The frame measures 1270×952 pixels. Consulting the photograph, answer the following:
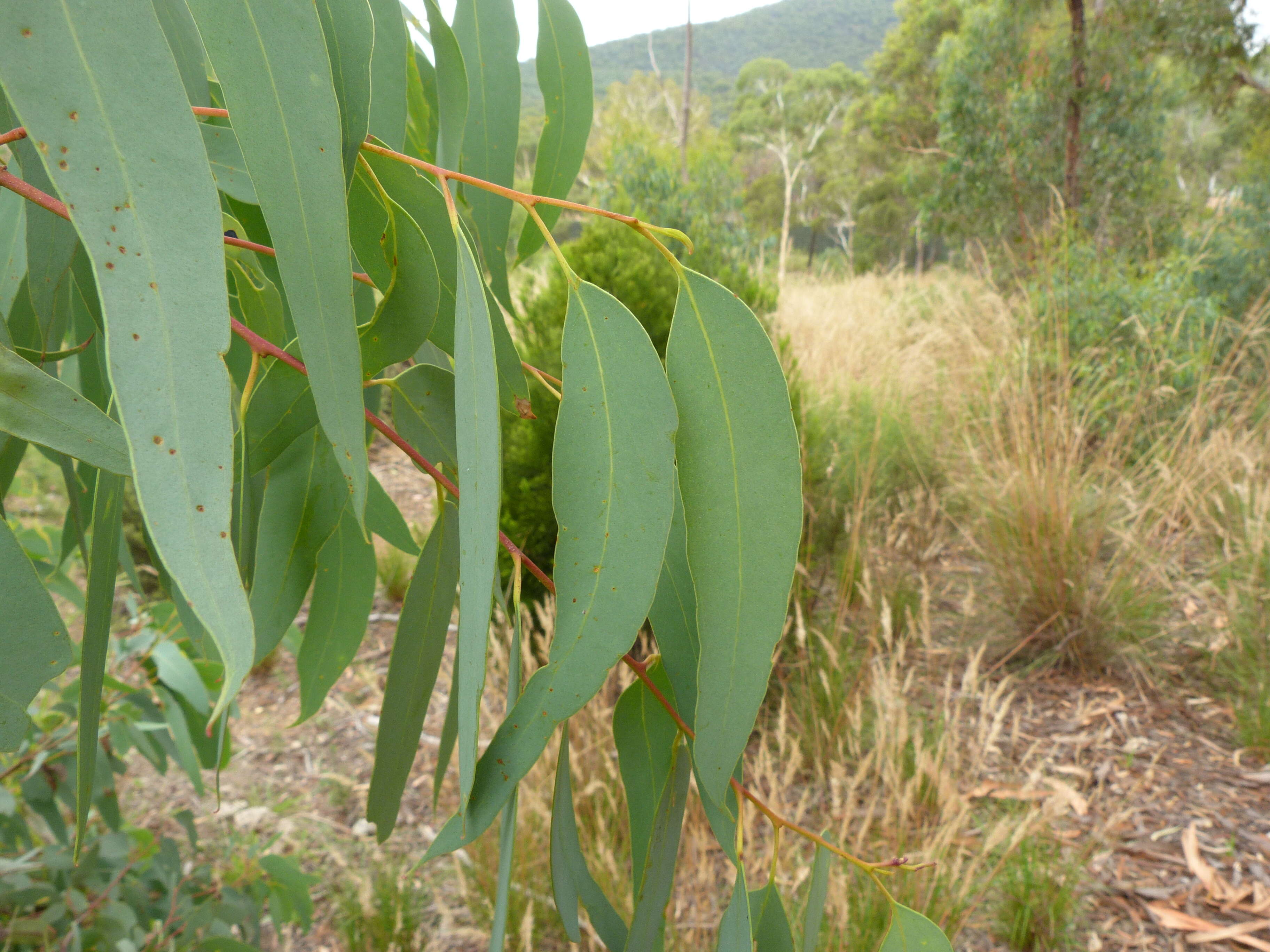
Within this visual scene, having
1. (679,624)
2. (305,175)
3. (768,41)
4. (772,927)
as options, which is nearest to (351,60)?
(305,175)

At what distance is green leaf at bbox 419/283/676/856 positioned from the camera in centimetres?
Answer: 31

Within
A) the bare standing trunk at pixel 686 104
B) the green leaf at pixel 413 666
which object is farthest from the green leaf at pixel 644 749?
the bare standing trunk at pixel 686 104

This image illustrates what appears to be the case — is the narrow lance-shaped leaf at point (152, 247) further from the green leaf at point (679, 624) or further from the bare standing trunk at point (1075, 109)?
the bare standing trunk at point (1075, 109)

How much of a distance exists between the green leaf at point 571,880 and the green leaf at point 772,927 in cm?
8

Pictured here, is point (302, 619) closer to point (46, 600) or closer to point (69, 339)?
point (69, 339)

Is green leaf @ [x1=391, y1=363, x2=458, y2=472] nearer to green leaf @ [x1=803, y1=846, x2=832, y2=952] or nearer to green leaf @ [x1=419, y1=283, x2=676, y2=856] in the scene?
green leaf @ [x1=419, y1=283, x2=676, y2=856]

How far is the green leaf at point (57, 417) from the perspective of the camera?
10.6 inches

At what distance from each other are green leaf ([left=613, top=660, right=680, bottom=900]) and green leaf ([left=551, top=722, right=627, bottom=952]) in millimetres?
31

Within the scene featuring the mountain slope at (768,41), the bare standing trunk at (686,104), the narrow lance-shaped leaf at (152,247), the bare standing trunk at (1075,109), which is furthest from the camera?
the mountain slope at (768,41)

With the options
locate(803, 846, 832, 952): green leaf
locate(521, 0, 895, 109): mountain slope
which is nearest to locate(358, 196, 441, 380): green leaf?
locate(803, 846, 832, 952): green leaf

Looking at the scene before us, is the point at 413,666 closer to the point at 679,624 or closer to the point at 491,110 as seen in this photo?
the point at 679,624

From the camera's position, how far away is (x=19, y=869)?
2.31 ft

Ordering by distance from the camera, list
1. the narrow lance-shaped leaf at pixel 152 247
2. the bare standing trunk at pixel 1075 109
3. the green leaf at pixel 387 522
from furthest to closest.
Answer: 1. the bare standing trunk at pixel 1075 109
2. the green leaf at pixel 387 522
3. the narrow lance-shaped leaf at pixel 152 247

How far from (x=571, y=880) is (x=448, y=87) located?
431 mm
